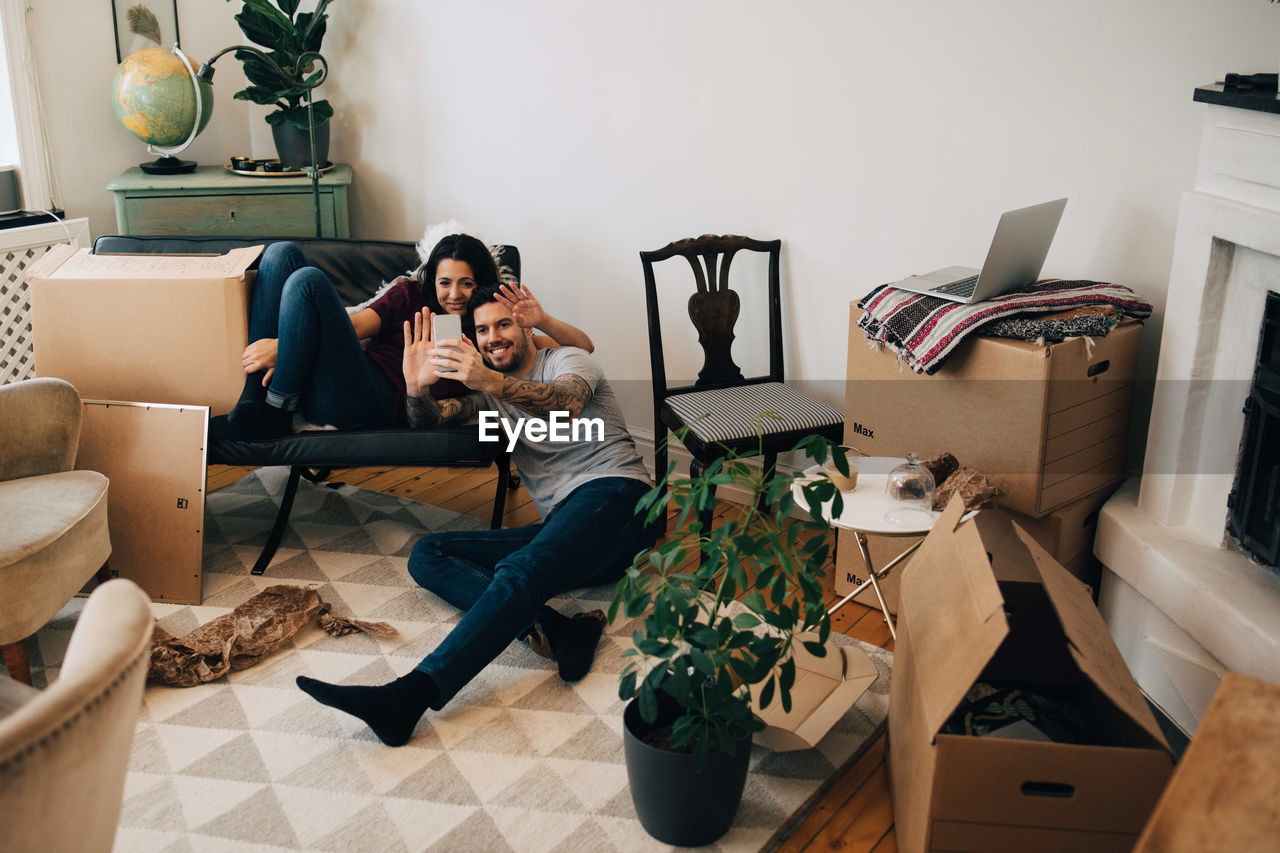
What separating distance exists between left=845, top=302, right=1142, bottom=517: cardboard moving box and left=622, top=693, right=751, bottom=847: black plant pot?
863mm

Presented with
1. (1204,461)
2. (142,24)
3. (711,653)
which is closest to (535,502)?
(711,653)

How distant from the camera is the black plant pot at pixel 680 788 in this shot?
5.34 ft

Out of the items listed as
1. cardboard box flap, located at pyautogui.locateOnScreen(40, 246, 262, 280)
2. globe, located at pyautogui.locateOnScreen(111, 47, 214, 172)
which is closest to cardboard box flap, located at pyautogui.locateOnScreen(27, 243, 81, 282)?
cardboard box flap, located at pyautogui.locateOnScreen(40, 246, 262, 280)

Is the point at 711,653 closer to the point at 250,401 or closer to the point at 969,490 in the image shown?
the point at 969,490

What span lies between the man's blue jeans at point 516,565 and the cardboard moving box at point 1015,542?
19.6 inches

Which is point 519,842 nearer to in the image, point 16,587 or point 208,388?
point 16,587

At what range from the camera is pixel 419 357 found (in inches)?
100.0

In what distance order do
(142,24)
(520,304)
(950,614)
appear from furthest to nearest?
(142,24), (520,304), (950,614)

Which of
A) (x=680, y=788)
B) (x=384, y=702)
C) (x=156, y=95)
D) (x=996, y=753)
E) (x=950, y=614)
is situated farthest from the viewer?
(x=156, y=95)

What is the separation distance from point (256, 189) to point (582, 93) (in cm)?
118

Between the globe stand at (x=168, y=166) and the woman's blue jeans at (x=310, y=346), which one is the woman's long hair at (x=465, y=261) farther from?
the globe stand at (x=168, y=166)

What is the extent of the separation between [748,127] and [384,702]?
1833 millimetres

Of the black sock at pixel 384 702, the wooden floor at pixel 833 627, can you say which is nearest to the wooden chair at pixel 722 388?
the wooden floor at pixel 833 627

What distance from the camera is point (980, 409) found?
2.13 m
